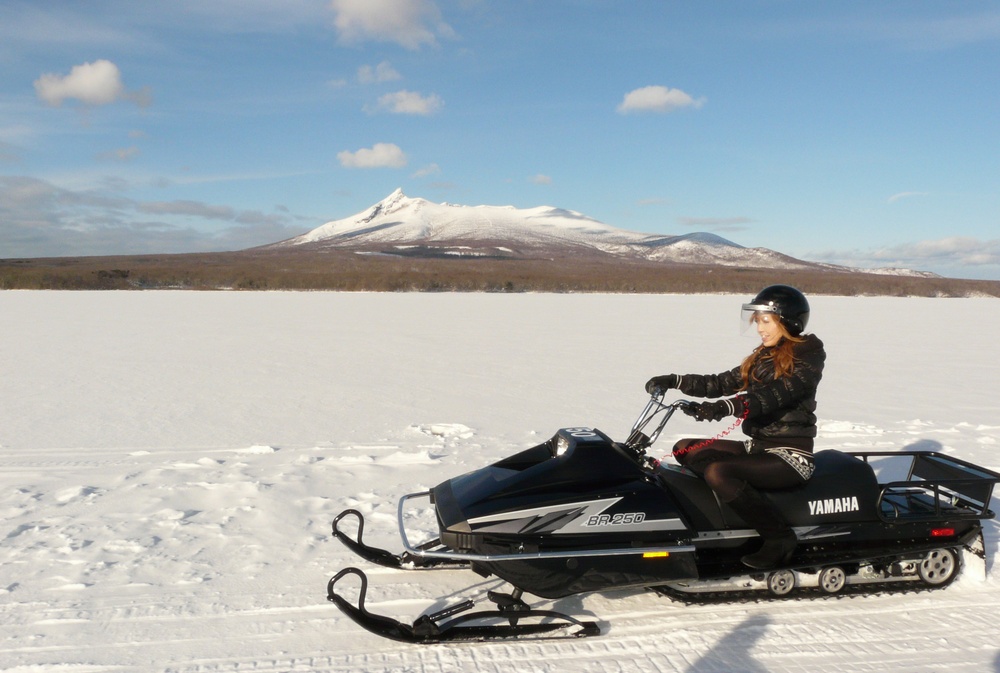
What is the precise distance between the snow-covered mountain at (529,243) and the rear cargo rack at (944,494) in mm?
127461

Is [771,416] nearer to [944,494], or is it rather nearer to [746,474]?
[746,474]

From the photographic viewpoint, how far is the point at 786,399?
10.8 feet

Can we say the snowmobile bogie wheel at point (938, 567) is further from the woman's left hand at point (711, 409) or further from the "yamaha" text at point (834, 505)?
the woman's left hand at point (711, 409)

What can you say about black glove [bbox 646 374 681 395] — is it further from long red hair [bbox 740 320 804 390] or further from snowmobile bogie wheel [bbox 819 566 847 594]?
snowmobile bogie wheel [bbox 819 566 847 594]

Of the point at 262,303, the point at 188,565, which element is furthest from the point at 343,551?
the point at 262,303

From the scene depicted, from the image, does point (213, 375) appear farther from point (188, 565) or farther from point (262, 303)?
point (262, 303)

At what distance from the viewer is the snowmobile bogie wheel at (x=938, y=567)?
11.9 feet

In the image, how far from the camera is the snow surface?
119 inches

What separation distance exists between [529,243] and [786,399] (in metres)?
162

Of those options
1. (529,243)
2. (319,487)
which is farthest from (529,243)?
(319,487)

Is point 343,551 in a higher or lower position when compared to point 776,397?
lower

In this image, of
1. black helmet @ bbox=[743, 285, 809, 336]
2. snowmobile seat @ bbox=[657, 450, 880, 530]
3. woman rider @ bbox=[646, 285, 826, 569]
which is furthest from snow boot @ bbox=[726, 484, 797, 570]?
black helmet @ bbox=[743, 285, 809, 336]

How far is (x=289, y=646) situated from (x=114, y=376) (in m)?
8.09

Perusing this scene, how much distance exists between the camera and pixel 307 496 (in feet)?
15.9
